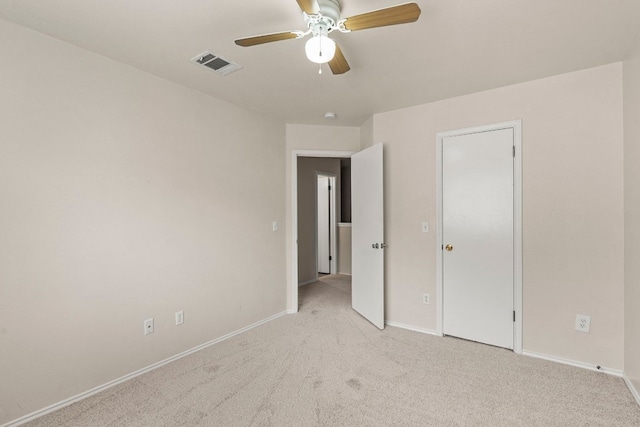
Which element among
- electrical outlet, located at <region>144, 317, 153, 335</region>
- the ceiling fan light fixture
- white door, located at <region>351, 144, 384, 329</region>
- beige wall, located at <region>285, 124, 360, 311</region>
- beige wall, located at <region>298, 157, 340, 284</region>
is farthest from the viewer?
beige wall, located at <region>298, 157, 340, 284</region>

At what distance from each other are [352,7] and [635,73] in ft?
6.70

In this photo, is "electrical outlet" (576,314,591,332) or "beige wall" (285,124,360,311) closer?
"electrical outlet" (576,314,591,332)

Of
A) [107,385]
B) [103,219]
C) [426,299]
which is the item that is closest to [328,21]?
[103,219]

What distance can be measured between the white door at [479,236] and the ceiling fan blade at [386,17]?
1902 mm

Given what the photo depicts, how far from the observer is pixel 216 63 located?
2357 mm

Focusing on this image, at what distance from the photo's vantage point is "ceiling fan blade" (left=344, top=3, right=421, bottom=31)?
136 centimetres

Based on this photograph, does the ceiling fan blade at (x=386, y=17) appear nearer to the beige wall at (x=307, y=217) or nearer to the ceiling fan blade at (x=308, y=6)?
the ceiling fan blade at (x=308, y=6)

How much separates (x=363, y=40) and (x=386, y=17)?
0.62 m

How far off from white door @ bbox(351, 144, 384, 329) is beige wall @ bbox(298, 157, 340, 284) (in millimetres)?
1565

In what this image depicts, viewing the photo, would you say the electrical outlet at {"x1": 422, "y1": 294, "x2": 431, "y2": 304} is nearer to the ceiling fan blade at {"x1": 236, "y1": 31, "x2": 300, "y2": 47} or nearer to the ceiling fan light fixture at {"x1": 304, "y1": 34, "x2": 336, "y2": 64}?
the ceiling fan light fixture at {"x1": 304, "y1": 34, "x2": 336, "y2": 64}

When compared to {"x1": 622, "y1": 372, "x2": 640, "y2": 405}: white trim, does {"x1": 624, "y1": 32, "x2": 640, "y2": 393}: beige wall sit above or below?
above

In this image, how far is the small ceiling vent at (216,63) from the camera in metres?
2.25

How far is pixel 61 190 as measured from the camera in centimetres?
204

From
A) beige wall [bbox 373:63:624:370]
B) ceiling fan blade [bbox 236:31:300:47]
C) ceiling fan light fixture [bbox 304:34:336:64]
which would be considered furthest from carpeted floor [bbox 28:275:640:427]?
ceiling fan blade [bbox 236:31:300:47]
